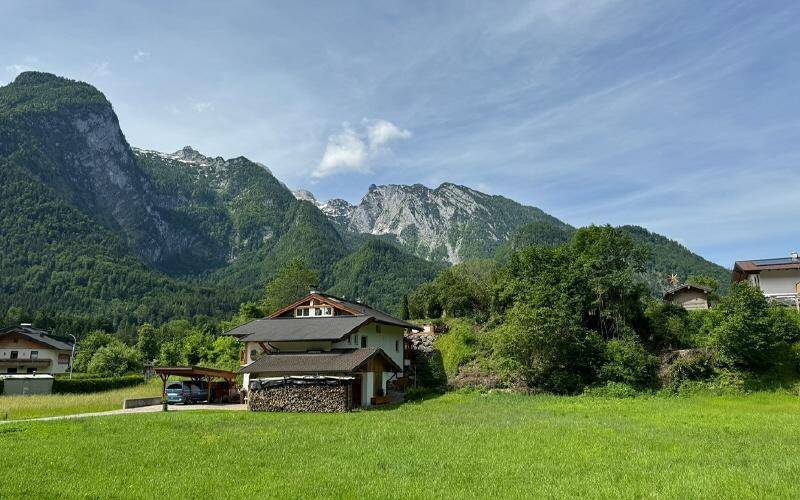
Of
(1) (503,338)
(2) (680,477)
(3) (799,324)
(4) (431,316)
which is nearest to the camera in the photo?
(2) (680,477)

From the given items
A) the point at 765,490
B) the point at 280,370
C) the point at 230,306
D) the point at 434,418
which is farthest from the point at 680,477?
the point at 230,306

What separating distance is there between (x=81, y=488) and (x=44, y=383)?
41.8 m

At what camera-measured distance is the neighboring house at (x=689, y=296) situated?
49.0 m

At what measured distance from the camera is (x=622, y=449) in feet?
52.7

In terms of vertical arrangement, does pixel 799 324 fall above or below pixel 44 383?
above

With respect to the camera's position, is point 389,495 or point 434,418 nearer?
point 389,495

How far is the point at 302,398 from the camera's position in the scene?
102 feet

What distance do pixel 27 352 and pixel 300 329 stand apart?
56606mm

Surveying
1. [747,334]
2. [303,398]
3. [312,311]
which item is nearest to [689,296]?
[747,334]

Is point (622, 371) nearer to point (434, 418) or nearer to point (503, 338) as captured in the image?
point (503, 338)

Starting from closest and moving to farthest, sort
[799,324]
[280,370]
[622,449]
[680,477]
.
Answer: [680,477] → [622,449] → [280,370] → [799,324]

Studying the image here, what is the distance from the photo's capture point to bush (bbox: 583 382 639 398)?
3475 centimetres

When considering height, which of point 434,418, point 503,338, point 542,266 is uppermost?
point 542,266

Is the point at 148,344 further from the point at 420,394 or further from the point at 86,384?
the point at 420,394
